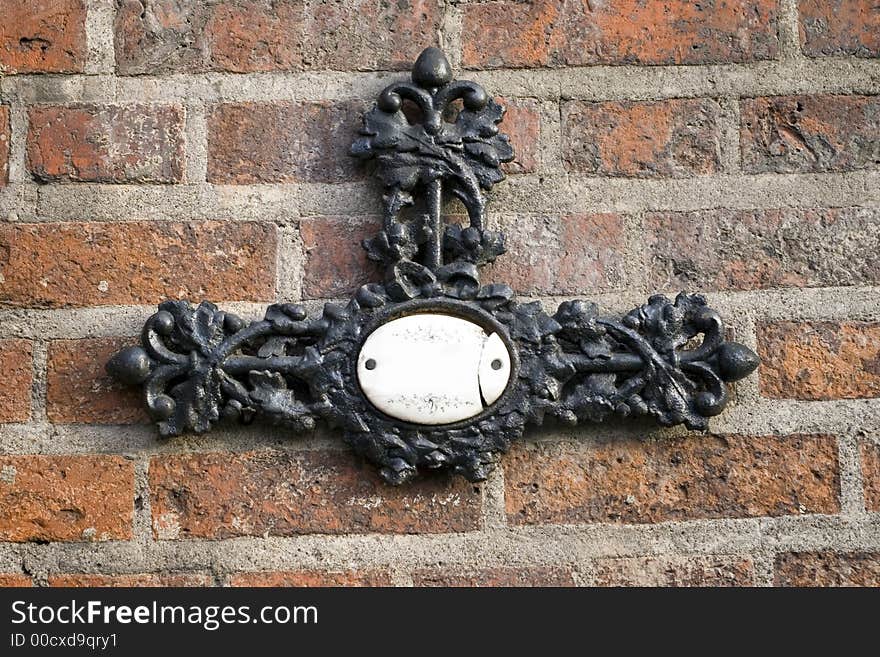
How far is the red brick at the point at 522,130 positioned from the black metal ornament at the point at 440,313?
0.21 feet

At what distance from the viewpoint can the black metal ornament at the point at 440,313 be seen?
100cm

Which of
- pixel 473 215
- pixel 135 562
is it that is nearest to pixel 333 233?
pixel 473 215

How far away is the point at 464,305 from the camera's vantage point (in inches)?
39.7

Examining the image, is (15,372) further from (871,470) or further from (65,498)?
(871,470)

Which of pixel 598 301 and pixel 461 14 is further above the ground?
pixel 461 14

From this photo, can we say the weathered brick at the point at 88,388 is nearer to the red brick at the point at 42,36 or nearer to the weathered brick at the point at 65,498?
the weathered brick at the point at 65,498

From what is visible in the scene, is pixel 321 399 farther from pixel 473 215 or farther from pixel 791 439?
pixel 791 439

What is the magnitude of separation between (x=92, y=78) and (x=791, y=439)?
2.36 feet

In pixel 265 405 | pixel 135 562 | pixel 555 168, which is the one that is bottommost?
pixel 135 562

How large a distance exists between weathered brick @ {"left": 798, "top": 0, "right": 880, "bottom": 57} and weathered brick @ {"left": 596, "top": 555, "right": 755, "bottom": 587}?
0.48m

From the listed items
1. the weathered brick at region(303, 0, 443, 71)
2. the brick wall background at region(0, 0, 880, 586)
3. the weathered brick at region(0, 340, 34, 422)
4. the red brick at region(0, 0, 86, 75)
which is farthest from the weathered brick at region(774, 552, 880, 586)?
the red brick at region(0, 0, 86, 75)

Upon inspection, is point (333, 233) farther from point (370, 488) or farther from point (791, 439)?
point (791, 439)

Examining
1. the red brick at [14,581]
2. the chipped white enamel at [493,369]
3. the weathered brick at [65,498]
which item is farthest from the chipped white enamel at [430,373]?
the red brick at [14,581]

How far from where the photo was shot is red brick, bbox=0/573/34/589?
3.28ft
